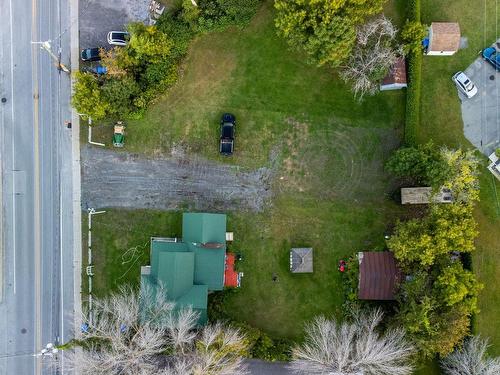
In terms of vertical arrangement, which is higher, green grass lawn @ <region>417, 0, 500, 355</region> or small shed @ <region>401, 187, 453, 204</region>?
green grass lawn @ <region>417, 0, 500, 355</region>

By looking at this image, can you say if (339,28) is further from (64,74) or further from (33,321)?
(33,321)

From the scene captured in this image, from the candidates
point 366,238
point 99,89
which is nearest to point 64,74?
point 99,89

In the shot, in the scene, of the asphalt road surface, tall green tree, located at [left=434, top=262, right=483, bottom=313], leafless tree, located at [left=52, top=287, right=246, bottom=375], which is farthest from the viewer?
the asphalt road surface

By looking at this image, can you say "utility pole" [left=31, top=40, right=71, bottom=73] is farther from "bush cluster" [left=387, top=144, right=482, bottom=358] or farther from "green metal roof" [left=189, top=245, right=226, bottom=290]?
"bush cluster" [left=387, top=144, right=482, bottom=358]

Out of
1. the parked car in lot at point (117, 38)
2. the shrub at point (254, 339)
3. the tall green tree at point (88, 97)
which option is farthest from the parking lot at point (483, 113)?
the tall green tree at point (88, 97)

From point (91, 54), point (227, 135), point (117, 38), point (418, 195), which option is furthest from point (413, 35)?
point (91, 54)

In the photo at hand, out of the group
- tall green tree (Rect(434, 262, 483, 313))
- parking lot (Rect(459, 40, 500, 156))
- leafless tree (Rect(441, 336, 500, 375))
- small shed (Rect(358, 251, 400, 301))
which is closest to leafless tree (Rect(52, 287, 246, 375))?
small shed (Rect(358, 251, 400, 301))

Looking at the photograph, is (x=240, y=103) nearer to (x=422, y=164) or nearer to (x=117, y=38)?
(x=117, y=38)
